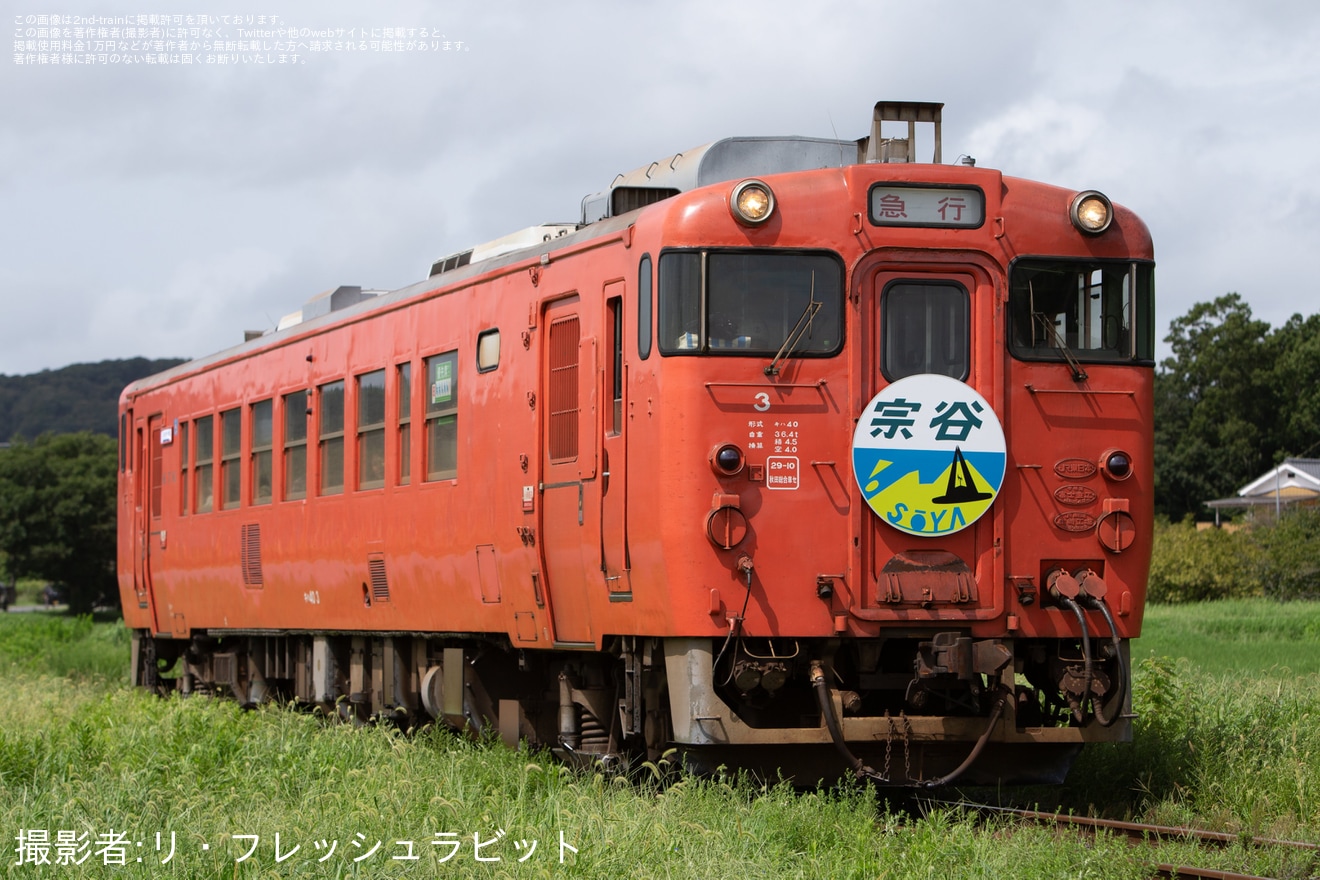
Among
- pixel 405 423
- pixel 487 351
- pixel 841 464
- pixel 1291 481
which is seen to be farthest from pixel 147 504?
pixel 1291 481

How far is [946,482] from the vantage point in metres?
8.91

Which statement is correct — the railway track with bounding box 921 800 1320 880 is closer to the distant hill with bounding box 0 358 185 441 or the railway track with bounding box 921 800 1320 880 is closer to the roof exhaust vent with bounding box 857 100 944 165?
the roof exhaust vent with bounding box 857 100 944 165

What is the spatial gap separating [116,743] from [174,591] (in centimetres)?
691

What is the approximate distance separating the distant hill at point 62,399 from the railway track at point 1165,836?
165 meters

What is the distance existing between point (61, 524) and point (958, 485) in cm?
6757

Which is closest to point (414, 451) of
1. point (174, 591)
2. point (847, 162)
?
point (847, 162)

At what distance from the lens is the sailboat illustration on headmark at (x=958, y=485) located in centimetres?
891

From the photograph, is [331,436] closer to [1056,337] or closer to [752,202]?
[752,202]

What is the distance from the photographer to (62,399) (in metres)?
178

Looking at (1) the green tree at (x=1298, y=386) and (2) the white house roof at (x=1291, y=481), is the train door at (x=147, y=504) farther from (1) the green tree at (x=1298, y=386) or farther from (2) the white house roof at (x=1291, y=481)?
(1) the green tree at (x=1298, y=386)

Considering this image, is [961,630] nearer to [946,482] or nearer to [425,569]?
[946,482]

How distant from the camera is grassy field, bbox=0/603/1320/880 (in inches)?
278

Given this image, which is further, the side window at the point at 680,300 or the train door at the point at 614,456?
the train door at the point at 614,456

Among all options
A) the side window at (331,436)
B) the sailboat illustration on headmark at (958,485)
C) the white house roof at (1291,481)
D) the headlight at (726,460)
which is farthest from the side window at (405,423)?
the white house roof at (1291,481)
